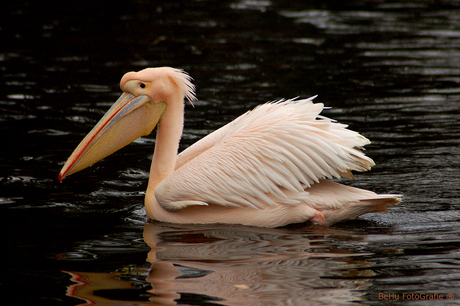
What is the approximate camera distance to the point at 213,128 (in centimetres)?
675

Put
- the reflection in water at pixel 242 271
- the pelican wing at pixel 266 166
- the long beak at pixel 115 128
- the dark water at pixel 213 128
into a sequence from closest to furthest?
the reflection in water at pixel 242 271, the dark water at pixel 213 128, the pelican wing at pixel 266 166, the long beak at pixel 115 128

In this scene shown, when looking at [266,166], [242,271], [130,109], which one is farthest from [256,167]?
[130,109]

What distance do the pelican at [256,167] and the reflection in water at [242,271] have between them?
16cm

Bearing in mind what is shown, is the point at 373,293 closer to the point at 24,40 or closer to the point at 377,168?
the point at 377,168

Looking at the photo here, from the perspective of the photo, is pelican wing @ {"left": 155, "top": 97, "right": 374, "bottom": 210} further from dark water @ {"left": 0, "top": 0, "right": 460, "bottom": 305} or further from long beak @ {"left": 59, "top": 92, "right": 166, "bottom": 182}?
long beak @ {"left": 59, "top": 92, "right": 166, "bottom": 182}

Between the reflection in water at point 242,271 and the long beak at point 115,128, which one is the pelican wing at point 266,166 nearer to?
the reflection in water at point 242,271

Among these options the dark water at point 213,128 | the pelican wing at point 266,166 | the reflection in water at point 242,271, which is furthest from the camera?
the pelican wing at point 266,166

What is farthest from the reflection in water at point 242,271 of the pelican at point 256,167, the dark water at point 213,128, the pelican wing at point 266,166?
the pelican wing at point 266,166

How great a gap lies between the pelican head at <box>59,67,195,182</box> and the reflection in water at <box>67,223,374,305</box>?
793 mm

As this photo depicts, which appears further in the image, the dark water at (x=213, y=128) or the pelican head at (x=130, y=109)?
the pelican head at (x=130, y=109)

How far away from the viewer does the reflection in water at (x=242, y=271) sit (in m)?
3.21

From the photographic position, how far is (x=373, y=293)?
10.6 ft

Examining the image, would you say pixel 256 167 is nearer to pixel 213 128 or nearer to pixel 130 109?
pixel 130 109

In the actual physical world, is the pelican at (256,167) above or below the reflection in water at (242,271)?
above
